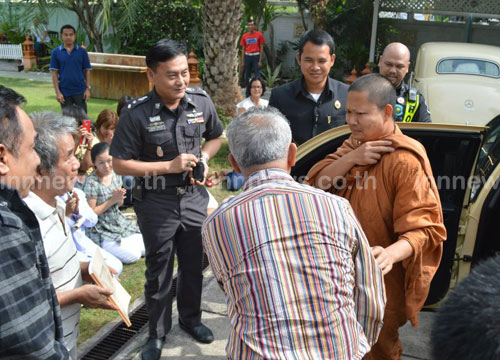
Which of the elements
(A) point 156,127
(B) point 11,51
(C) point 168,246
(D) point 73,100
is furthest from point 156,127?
(B) point 11,51

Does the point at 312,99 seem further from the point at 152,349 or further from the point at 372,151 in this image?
the point at 152,349

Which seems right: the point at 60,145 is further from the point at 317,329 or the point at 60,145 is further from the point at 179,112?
the point at 317,329

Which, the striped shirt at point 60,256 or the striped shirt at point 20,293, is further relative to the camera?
the striped shirt at point 60,256

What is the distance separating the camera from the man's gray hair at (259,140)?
187 cm

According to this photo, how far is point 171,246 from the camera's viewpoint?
347cm

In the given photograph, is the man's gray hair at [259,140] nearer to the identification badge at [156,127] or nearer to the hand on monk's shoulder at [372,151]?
the hand on monk's shoulder at [372,151]

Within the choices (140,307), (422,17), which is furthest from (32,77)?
(140,307)

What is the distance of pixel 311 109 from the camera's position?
12.5 feet

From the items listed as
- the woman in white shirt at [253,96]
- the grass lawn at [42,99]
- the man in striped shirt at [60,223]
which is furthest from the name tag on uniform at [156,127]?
the grass lawn at [42,99]

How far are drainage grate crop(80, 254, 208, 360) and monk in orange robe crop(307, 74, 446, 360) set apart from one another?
1.97 m

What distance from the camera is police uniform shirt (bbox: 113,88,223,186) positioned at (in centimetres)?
338

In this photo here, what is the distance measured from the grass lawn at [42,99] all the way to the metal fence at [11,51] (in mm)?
3948

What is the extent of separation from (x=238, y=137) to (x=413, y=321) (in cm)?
138

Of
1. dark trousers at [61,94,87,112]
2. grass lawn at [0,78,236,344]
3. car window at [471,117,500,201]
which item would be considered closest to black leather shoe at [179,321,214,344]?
grass lawn at [0,78,236,344]
